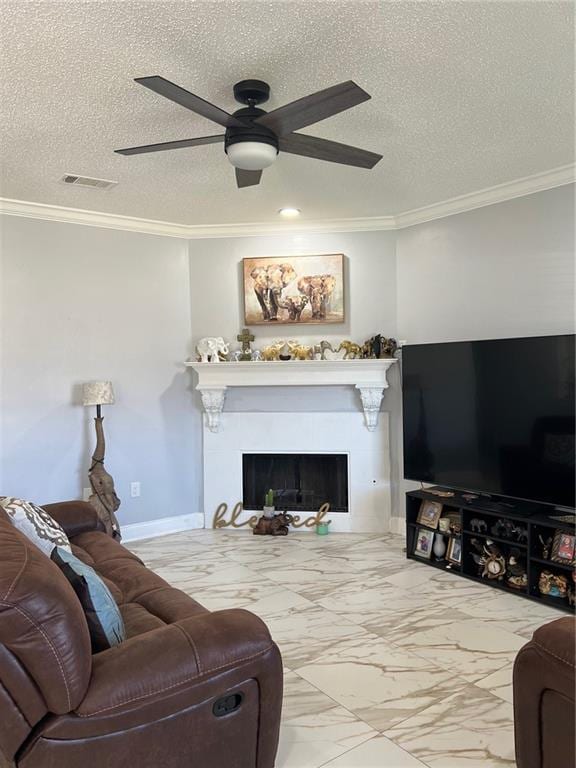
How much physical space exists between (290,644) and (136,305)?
3.01 meters

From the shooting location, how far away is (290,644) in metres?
2.97

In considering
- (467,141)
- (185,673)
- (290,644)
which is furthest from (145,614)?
(467,141)

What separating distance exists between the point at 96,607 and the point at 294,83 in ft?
7.31

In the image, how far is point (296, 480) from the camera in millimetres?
5188

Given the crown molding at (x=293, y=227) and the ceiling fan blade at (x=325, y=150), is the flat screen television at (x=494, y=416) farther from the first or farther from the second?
the ceiling fan blade at (x=325, y=150)

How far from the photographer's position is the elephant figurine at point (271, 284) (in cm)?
499

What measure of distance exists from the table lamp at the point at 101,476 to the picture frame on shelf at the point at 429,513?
7.32 ft

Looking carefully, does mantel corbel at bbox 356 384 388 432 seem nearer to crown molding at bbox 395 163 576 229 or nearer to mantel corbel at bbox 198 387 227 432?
mantel corbel at bbox 198 387 227 432

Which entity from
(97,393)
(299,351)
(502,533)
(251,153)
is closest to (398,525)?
(502,533)

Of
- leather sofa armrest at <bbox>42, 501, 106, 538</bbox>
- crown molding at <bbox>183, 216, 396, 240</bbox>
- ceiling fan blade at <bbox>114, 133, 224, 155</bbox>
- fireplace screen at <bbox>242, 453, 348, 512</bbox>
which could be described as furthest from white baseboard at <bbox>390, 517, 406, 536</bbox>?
ceiling fan blade at <bbox>114, 133, 224, 155</bbox>

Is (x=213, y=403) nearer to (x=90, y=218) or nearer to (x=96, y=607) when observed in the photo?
(x=90, y=218)

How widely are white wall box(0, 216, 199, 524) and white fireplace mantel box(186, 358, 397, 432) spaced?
25 cm

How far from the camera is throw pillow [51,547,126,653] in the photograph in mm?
1774

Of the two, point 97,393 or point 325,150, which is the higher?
point 325,150
